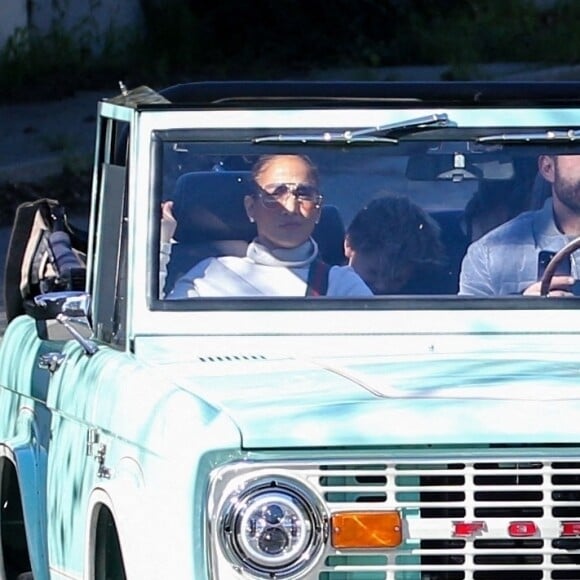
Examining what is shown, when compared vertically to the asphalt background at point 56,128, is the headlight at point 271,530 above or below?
below

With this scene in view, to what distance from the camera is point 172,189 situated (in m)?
4.71

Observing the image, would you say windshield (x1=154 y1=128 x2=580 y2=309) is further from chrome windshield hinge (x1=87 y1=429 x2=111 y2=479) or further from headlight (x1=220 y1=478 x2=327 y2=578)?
headlight (x1=220 y1=478 x2=327 y2=578)

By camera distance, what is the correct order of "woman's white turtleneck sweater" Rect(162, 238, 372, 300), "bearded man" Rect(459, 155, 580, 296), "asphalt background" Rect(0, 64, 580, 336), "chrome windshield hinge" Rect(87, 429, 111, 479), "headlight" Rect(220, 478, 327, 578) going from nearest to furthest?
"headlight" Rect(220, 478, 327, 578), "chrome windshield hinge" Rect(87, 429, 111, 479), "woman's white turtleneck sweater" Rect(162, 238, 372, 300), "bearded man" Rect(459, 155, 580, 296), "asphalt background" Rect(0, 64, 580, 336)

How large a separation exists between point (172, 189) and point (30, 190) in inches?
461

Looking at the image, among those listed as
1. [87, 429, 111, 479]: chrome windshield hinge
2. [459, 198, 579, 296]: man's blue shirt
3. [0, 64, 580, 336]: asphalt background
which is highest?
[0, 64, 580, 336]: asphalt background

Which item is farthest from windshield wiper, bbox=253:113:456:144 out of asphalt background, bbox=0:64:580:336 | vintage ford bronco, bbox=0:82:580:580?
asphalt background, bbox=0:64:580:336

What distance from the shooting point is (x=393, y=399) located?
12.4 feet

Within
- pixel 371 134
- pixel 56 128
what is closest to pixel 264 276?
pixel 371 134

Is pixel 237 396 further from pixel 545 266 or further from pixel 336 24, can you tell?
pixel 336 24

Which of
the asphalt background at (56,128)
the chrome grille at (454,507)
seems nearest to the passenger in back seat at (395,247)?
the chrome grille at (454,507)

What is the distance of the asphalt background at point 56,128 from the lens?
1683cm

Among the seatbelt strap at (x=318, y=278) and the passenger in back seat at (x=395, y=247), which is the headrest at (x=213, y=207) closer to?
the seatbelt strap at (x=318, y=278)

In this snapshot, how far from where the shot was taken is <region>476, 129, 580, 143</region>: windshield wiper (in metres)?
4.83

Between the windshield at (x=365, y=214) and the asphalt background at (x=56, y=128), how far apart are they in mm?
9614
